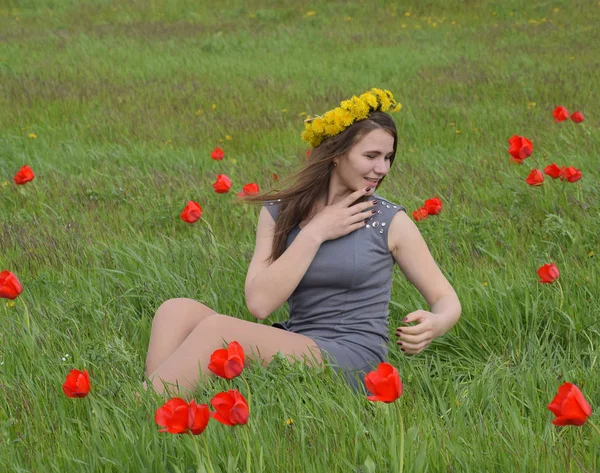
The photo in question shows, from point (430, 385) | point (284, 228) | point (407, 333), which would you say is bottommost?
point (430, 385)

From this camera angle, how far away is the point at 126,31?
1457 centimetres

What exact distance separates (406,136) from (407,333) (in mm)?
4488

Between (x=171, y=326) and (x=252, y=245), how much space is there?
1187 millimetres

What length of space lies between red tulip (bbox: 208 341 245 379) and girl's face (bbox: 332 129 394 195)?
1.18 metres

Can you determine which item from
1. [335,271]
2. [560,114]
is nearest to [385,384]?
[335,271]

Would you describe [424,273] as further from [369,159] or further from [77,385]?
[77,385]

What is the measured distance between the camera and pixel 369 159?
126 inches

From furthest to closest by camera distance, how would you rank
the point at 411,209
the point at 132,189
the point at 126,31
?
the point at 126,31 < the point at 132,189 < the point at 411,209

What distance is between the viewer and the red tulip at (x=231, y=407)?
6.37 feet

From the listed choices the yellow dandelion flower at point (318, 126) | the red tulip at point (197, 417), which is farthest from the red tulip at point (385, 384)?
the yellow dandelion flower at point (318, 126)

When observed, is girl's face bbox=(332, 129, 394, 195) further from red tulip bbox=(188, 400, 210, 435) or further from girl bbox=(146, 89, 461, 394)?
red tulip bbox=(188, 400, 210, 435)

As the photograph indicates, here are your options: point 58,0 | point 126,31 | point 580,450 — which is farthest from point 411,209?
point 58,0

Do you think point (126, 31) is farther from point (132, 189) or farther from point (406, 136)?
point (132, 189)

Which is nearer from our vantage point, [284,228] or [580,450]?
[580,450]
